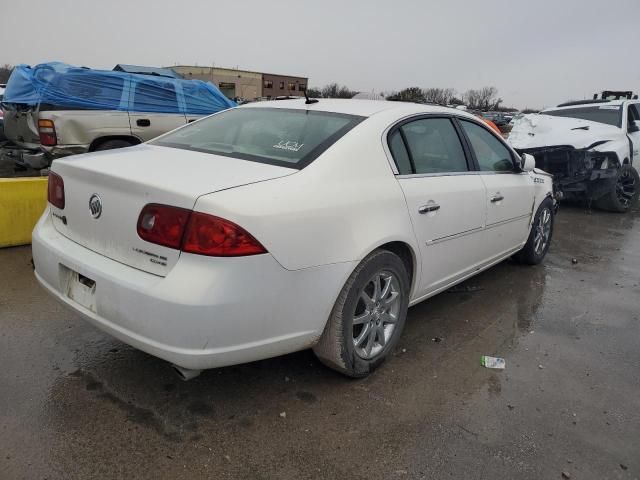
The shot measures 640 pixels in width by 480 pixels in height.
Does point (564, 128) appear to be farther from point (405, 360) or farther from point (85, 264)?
point (85, 264)

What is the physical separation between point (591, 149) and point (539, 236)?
157 inches

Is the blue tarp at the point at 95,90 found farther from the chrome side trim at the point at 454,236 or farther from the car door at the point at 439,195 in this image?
the chrome side trim at the point at 454,236

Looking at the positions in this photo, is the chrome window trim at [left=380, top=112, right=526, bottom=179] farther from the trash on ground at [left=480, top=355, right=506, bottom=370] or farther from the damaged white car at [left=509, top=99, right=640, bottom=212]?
the damaged white car at [left=509, top=99, right=640, bottom=212]

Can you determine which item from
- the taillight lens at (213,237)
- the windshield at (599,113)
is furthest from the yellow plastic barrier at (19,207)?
the windshield at (599,113)

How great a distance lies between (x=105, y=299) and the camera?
2236 millimetres

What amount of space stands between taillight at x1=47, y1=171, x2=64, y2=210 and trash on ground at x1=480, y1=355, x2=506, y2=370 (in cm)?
263

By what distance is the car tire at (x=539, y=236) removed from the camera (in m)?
4.86

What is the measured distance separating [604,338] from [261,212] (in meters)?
2.85

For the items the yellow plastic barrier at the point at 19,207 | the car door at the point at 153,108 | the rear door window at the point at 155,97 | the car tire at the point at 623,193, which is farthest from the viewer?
the car tire at the point at 623,193

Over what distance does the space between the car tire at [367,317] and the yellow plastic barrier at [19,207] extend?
3.69 m

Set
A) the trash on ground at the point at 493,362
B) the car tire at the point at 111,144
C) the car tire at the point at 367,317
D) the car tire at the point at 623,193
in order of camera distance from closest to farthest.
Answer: the car tire at the point at 367,317 → the trash on ground at the point at 493,362 → the car tire at the point at 111,144 → the car tire at the point at 623,193

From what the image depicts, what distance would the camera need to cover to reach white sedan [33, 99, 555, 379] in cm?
206

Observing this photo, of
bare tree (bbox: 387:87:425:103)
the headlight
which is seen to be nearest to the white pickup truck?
bare tree (bbox: 387:87:425:103)

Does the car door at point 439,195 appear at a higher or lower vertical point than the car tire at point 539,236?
higher
